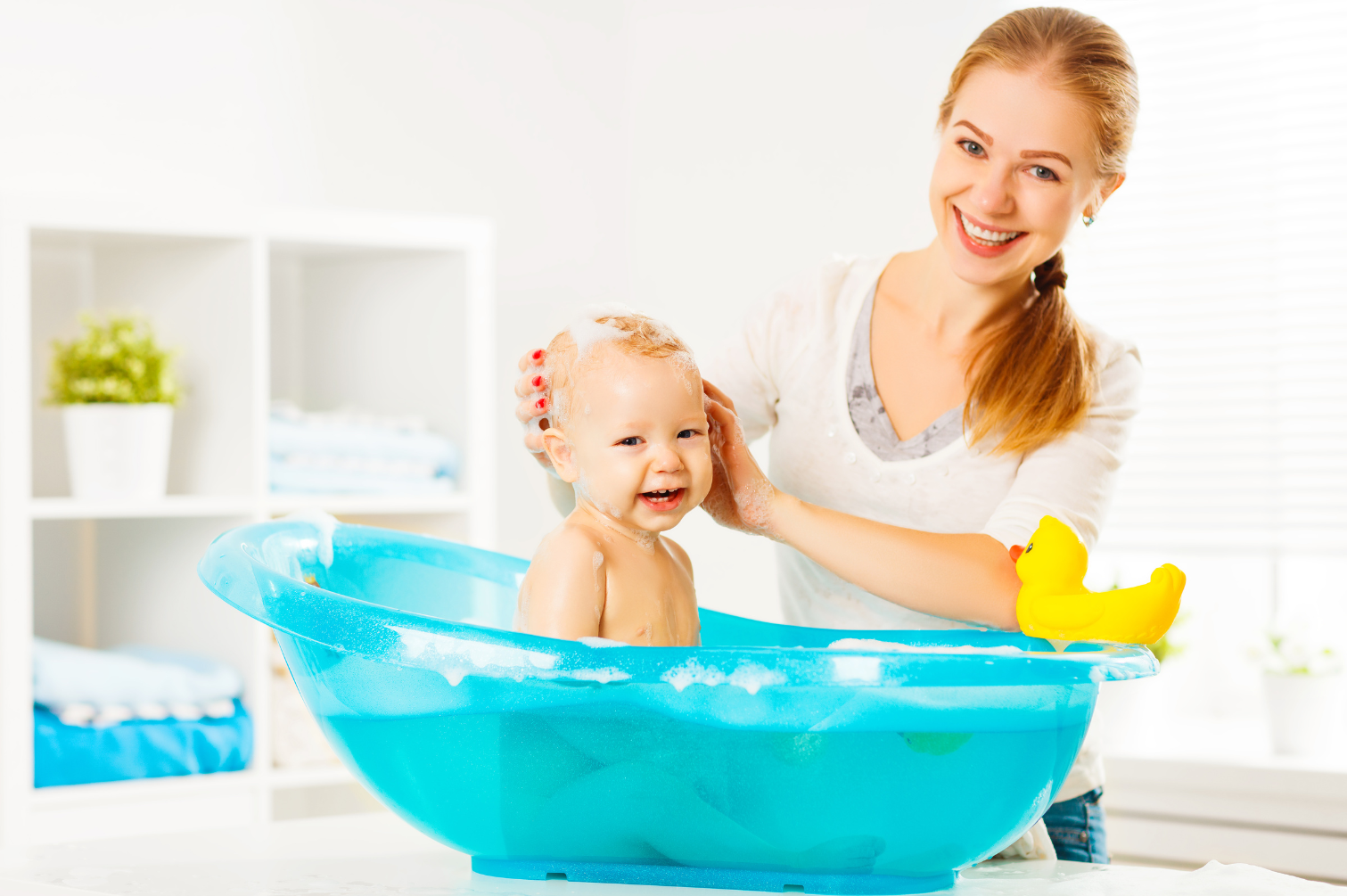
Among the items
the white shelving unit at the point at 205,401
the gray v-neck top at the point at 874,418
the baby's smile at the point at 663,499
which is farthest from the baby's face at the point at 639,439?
the white shelving unit at the point at 205,401

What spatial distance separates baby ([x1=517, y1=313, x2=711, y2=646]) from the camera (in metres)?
0.75

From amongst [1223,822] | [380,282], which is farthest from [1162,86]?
[380,282]

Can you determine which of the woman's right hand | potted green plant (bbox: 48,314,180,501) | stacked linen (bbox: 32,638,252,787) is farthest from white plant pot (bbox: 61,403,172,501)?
the woman's right hand

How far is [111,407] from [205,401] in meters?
0.17

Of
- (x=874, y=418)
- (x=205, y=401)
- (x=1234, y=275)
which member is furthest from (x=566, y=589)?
(x=1234, y=275)

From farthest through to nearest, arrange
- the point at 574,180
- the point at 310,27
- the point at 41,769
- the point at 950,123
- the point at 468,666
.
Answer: the point at 574,180 → the point at 310,27 → the point at 41,769 → the point at 950,123 → the point at 468,666

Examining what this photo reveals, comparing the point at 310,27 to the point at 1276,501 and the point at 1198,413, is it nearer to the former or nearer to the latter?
the point at 1198,413

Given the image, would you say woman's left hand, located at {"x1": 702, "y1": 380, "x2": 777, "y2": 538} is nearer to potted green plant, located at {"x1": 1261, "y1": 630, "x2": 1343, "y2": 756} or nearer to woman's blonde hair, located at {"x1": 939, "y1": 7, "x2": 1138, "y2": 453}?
woman's blonde hair, located at {"x1": 939, "y1": 7, "x2": 1138, "y2": 453}

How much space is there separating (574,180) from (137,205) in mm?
1048

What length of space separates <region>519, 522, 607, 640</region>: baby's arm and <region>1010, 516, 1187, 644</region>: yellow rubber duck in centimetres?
24

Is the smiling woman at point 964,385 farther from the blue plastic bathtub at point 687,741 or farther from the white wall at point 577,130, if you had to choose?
the white wall at point 577,130

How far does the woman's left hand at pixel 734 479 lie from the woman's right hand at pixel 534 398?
0.11m

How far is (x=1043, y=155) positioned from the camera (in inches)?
36.5

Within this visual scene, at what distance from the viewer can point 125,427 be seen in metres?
1.70
